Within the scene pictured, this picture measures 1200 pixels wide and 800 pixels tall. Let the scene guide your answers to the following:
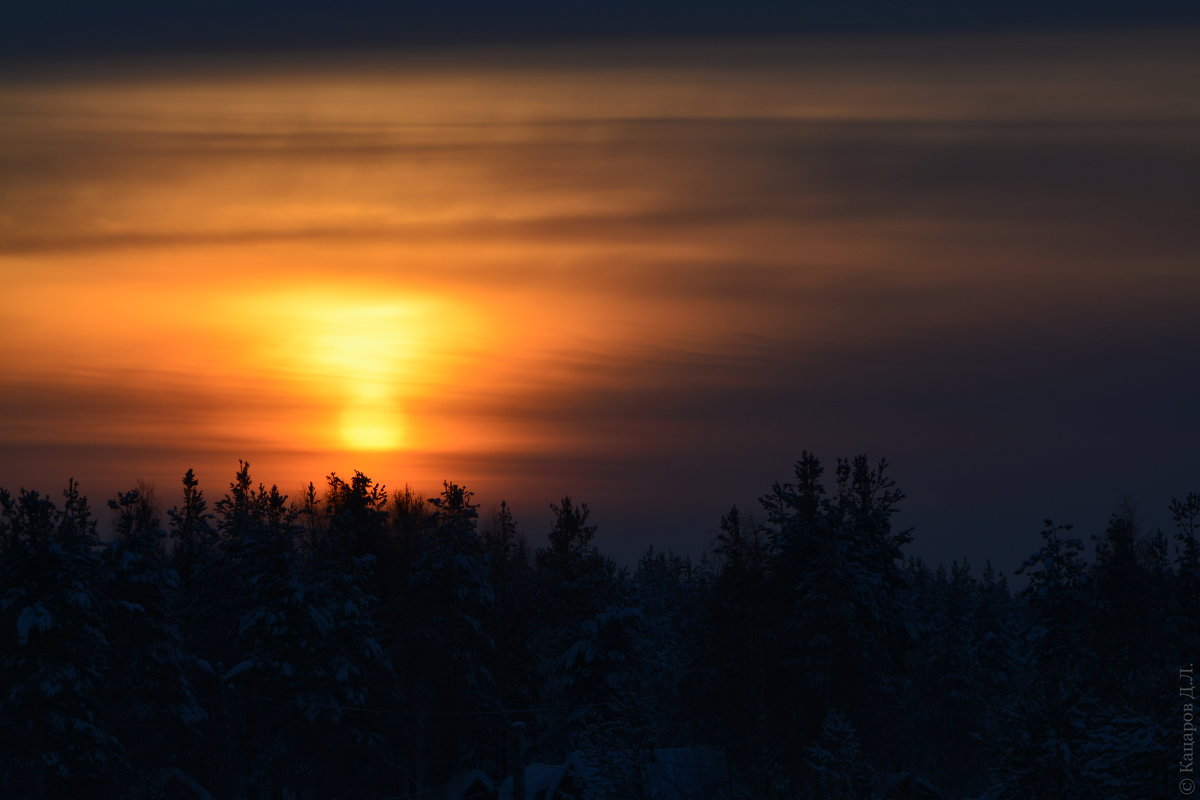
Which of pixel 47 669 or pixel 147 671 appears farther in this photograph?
pixel 147 671

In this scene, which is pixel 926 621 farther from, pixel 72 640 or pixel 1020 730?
pixel 1020 730

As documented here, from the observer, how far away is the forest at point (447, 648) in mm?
54906

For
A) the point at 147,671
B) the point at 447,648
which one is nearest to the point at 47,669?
the point at 147,671

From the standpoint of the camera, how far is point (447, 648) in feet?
232

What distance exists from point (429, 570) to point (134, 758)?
1749 centimetres

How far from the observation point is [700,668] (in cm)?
7138

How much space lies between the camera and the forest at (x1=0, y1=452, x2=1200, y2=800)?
2162 inches

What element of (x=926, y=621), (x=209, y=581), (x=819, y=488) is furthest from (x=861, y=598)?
(x=926, y=621)

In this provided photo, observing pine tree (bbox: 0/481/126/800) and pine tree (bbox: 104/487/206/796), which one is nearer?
pine tree (bbox: 0/481/126/800)

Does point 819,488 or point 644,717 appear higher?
point 819,488

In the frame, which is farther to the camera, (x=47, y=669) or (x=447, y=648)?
(x=447, y=648)

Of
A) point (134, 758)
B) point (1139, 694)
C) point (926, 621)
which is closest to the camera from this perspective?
point (1139, 694)

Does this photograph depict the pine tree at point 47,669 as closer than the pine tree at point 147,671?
Yes

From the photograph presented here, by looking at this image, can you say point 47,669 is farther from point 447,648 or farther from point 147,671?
point 447,648
